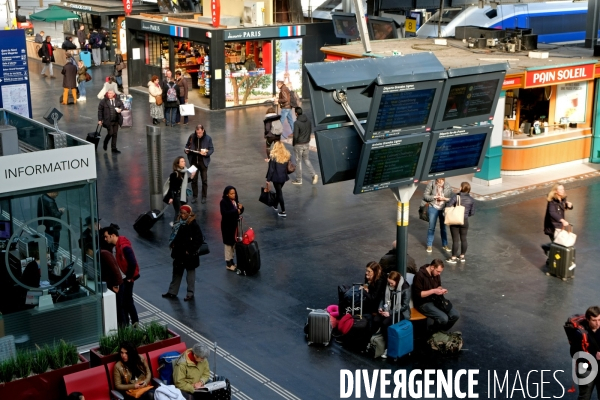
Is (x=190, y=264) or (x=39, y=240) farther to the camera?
(x=190, y=264)

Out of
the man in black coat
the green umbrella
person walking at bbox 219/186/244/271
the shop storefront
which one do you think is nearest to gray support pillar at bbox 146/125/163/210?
person walking at bbox 219/186/244/271

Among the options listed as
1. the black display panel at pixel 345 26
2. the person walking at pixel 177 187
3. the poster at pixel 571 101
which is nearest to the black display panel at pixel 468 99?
the person walking at pixel 177 187

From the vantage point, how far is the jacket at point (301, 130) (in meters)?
20.7

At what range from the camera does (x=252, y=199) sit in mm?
20000

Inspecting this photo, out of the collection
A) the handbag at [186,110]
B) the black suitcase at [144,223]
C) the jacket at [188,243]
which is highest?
the handbag at [186,110]

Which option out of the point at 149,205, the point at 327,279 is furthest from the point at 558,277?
the point at 149,205

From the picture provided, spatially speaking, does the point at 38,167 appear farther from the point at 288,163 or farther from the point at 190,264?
the point at 288,163

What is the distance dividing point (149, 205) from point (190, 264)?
5.37 meters

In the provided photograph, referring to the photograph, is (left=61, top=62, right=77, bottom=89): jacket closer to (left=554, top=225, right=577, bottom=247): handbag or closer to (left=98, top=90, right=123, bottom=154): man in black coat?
(left=98, top=90, right=123, bottom=154): man in black coat

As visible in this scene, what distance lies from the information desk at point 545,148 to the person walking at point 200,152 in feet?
22.3

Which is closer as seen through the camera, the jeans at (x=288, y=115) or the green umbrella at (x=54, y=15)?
the jeans at (x=288, y=115)

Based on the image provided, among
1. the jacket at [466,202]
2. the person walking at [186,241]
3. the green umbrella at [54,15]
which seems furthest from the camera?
the green umbrella at [54,15]

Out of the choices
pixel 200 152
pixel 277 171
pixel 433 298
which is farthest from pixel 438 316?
pixel 200 152

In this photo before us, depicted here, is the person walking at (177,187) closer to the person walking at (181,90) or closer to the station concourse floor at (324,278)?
the station concourse floor at (324,278)
